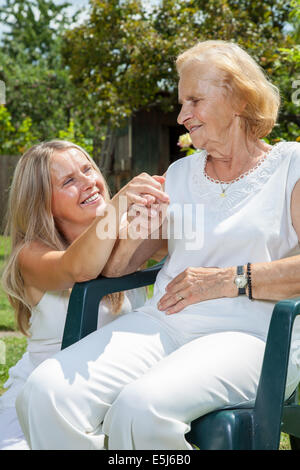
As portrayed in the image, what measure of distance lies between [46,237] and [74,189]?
9.0 inches

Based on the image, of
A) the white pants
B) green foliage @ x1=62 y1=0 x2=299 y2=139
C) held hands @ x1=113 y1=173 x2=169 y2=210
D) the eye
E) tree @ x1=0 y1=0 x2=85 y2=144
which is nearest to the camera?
the white pants

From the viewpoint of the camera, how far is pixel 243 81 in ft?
7.06

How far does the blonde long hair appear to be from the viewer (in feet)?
7.84

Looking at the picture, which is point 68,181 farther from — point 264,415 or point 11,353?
point 11,353

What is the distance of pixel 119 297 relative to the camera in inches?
96.3

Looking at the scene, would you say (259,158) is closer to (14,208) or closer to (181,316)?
(181,316)

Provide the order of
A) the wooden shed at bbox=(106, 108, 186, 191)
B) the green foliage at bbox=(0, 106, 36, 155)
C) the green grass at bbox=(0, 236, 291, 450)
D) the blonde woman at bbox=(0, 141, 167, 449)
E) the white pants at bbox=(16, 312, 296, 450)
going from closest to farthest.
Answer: the white pants at bbox=(16, 312, 296, 450)
the blonde woman at bbox=(0, 141, 167, 449)
the green grass at bbox=(0, 236, 291, 450)
the wooden shed at bbox=(106, 108, 186, 191)
the green foliage at bbox=(0, 106, 36, 155)

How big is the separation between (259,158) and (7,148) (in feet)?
42.1

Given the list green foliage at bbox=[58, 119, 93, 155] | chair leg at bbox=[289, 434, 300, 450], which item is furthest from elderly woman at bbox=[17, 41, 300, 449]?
green foliage at bbox=[58, 119, 93, 155]

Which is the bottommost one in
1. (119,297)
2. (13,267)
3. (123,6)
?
(119,297)

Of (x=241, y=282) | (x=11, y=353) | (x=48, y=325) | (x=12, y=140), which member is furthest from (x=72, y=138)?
(x=241, y=282)

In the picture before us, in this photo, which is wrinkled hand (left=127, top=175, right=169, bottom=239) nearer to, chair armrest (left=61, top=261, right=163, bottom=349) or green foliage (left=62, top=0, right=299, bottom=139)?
chair armrest (left=61, top=261, right=163, bottom=349)
